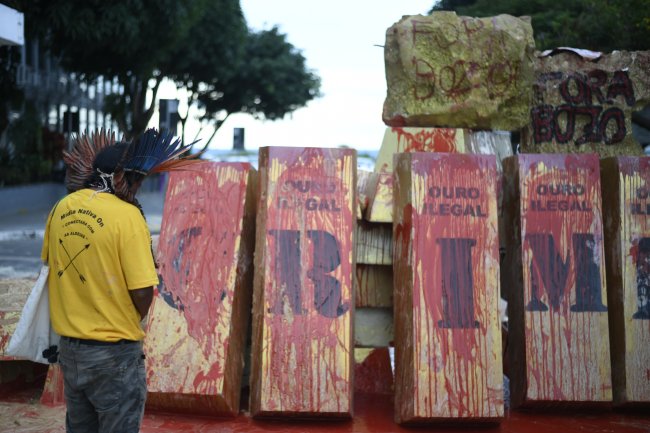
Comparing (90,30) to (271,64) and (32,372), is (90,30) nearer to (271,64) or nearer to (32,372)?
(32,372)

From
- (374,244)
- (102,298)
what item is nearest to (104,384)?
(102,298)

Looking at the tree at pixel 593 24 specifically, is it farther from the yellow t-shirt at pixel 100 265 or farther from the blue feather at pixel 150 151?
the yellow t-shirt at pixel 100 265

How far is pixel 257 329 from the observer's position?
15.3 feet

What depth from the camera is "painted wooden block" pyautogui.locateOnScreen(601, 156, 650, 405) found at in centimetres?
483

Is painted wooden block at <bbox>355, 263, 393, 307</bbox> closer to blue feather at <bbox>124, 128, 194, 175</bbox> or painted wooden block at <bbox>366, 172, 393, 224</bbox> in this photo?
painted wooden block at <bbox>366, 172, 393, 224</bbox>

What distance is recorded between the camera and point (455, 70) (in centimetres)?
589

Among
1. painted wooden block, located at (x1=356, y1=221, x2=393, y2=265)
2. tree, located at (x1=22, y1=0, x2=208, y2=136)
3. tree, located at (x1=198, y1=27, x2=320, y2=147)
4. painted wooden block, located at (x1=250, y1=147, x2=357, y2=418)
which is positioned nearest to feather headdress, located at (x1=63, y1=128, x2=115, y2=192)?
painted wooden block, located at (x1=250, y1=147, x2=357, y2=418)

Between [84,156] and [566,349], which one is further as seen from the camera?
[566,349]

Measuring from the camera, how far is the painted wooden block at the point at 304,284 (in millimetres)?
4508

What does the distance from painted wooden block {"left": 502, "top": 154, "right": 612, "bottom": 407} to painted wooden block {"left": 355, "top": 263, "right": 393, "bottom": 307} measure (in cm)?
76

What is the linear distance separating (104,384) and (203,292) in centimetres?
155

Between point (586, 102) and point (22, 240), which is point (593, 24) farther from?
point (22, 240)

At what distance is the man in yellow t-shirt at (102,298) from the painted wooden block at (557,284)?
249 centimetres

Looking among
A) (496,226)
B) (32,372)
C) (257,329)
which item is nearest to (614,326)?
(496,226)
